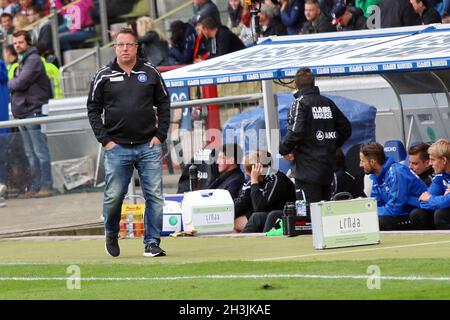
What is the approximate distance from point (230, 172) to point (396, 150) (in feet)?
6.40

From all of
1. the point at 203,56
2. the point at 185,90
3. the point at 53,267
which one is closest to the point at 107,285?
the point at 53,267

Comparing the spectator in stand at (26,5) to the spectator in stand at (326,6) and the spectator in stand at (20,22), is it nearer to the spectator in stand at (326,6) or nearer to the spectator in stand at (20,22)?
the spectator in stand at (20,22)

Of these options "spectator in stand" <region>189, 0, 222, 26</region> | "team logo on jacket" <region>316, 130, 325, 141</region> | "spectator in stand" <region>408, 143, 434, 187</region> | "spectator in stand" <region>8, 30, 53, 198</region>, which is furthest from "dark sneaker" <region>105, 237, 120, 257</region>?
"spectator in stand" <region>189, 0, 222, 26</region>

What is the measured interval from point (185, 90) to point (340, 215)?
8930 mm

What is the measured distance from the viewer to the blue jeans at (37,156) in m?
17.8

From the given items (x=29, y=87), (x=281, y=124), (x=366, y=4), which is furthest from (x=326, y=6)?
(x=281, y=124)

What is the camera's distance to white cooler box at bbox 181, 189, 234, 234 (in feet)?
52.9

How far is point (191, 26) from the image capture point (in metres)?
25.8

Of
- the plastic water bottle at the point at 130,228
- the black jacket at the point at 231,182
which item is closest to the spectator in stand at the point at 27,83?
the black jacket at the point at 231,182

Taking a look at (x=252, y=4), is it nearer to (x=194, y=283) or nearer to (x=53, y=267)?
(x=53, y=267)

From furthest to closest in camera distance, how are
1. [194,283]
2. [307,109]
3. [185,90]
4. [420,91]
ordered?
[185,90] < [420,91] < [307,109] < [194,283]

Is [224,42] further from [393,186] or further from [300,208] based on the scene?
[300,208]

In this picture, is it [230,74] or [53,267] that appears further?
[230,74]

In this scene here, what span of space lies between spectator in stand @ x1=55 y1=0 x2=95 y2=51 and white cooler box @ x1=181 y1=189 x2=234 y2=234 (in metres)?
15.6
